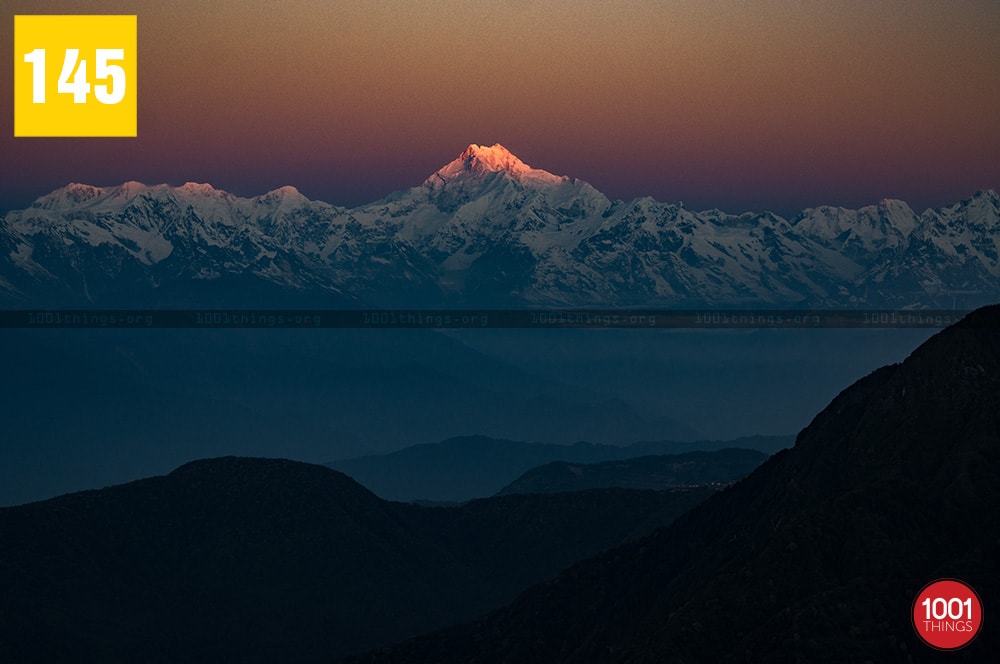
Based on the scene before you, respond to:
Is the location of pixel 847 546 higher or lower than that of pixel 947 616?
higher

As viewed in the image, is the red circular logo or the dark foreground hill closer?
the red circular logo

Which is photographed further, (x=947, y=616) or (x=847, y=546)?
(x=847, y=546)

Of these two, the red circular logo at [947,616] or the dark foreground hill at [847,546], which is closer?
the red circular logo at [947,616]

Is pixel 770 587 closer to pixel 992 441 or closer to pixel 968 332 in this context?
pixel 992 441
